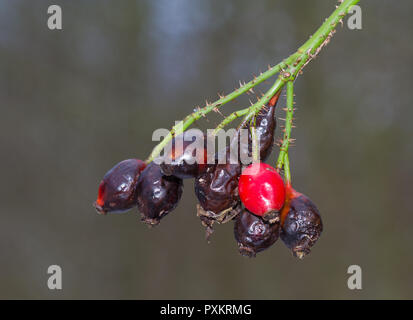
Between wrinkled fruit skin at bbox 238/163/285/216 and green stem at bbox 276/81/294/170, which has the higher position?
green stem at bbox 276/81/294/170

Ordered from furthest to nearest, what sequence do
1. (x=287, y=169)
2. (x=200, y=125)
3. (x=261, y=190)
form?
(x=200, y=125) < (x=287, y=169) < (x=261, y=190)

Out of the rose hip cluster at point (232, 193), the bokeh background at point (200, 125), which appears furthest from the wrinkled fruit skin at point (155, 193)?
the bokeh background at point (200, 125)

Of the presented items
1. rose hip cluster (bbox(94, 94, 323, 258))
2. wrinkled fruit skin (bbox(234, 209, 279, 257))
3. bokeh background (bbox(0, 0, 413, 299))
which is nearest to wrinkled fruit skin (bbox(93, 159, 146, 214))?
rose hip cluster (bbox(94, 94, 323, 258))

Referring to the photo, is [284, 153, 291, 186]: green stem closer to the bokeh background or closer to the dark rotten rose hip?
the dark rotten rose hip

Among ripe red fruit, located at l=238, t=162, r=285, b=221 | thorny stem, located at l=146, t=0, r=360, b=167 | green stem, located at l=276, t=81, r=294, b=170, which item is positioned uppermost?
thorny stem, located at l=146, t=0, r=360, b=167

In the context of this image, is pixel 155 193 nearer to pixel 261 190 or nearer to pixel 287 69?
pixel 261 190

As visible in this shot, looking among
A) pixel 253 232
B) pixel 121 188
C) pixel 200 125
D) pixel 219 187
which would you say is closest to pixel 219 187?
pixel 219 187

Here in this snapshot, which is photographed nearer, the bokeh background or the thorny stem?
the thorny stem
